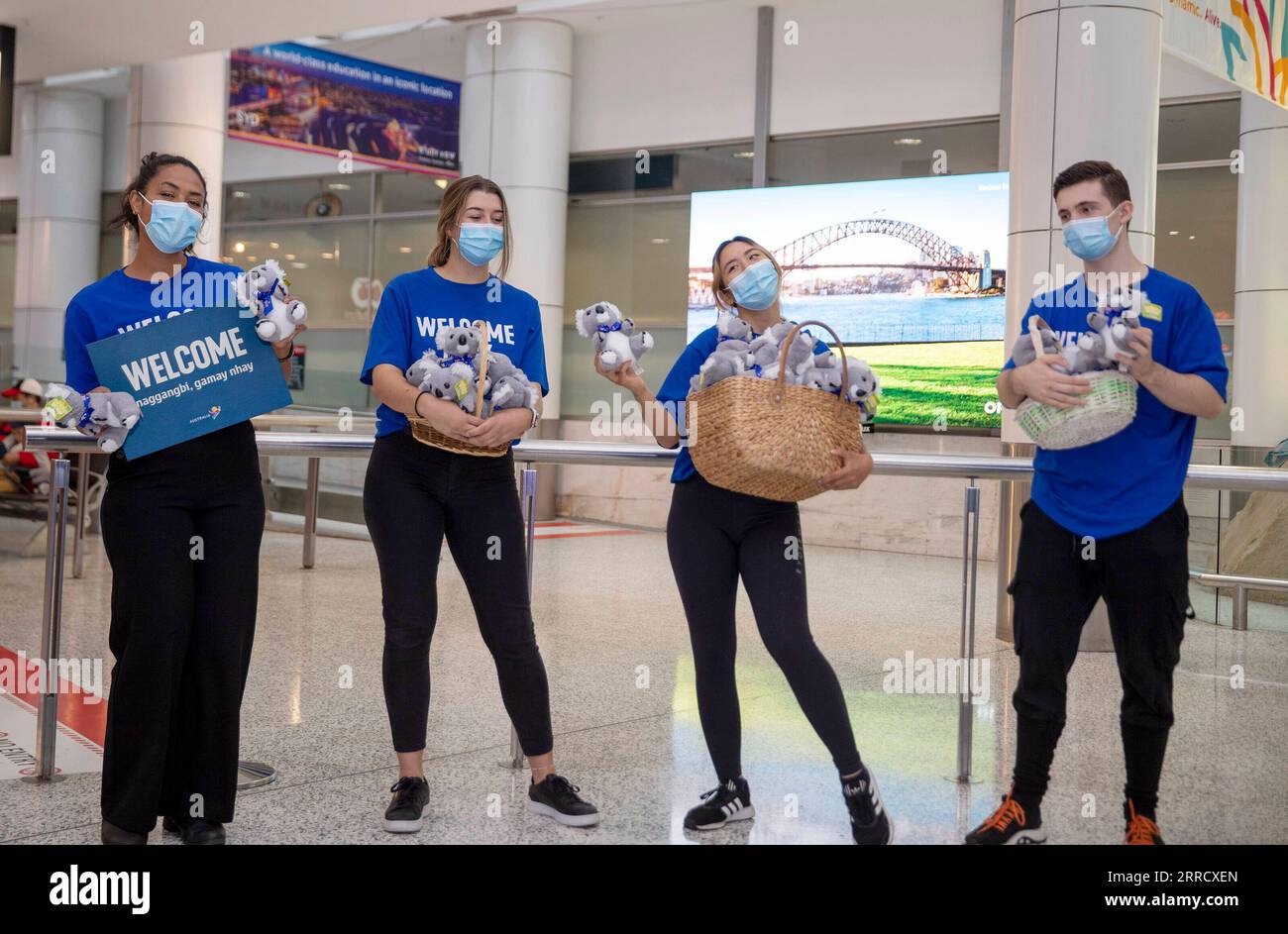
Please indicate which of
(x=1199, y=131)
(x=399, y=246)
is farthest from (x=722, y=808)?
(x=399, y=246)

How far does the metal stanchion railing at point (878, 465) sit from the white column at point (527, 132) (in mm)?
8229

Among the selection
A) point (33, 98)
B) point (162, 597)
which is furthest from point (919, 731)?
point (33, 98)

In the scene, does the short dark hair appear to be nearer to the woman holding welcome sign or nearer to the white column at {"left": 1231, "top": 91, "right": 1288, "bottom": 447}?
the woman holding welcome sign

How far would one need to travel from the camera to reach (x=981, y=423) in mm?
10922

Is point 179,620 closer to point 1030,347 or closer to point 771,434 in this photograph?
point 771,434

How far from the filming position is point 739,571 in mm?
3264

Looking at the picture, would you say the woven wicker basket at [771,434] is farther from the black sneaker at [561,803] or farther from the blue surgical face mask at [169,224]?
the blue surgical face mask at [169,224]

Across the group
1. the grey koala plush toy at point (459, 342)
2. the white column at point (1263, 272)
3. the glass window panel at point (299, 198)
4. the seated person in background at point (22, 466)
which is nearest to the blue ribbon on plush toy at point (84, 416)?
the grey koala plush toy at point (459, 342)

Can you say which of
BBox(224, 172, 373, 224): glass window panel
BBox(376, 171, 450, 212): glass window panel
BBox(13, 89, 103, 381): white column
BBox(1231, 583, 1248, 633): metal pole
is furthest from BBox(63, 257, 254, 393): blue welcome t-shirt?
BBox(13, 89, 103, 381): white column

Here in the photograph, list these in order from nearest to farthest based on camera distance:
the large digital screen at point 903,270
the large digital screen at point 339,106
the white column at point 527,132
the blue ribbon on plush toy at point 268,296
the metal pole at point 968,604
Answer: the blue ribbon on plush toy at point 268,296 < the metal pole at point 968,604 < the large digital screen at point 339,106 < the large digital screen at point 903,270 < the white column at point 527,132

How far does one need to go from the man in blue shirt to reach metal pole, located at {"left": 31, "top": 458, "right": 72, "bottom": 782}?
2.73 m

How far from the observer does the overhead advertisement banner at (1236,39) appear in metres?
6.04

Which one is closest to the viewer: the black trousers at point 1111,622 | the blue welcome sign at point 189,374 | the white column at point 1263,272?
the black trousers at point 1111,622
